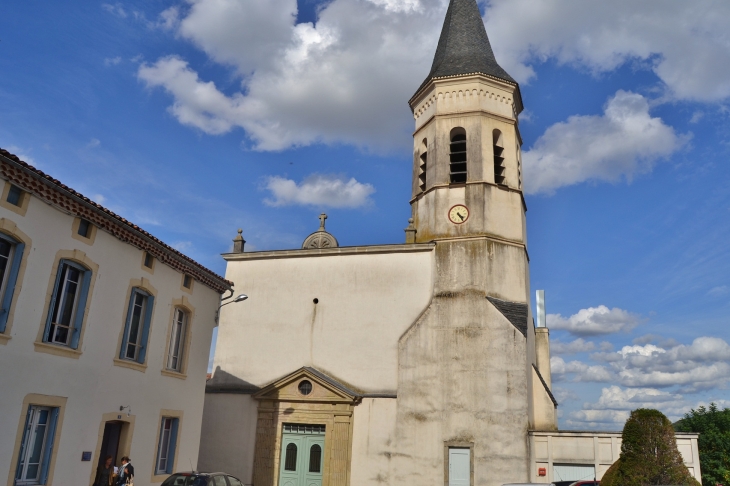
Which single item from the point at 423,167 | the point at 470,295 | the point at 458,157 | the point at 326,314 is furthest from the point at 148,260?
the point at 458,157

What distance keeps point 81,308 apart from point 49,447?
2.58 m

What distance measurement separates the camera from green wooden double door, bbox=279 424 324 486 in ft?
61.4

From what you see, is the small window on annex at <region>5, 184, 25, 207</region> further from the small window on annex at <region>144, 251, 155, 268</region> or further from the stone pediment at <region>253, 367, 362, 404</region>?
the stone pediment at <region>253, 367, 362, 404</region>

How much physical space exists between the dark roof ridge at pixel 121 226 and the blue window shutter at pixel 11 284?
105 centimetres

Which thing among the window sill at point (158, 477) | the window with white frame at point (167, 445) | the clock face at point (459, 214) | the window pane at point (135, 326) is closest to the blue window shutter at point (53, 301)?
the window pane at point (135, 326)

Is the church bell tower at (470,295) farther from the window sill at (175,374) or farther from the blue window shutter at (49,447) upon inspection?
the blue window shutter at (49,447)

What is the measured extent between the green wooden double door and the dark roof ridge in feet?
18.8

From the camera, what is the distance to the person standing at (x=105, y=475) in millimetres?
11828

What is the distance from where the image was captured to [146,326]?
44.6 ft

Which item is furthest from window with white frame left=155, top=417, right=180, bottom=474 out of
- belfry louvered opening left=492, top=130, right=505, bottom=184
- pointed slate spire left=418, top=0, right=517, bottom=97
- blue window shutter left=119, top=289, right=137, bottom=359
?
→ pointed slate spire left=418, top=0, right=517, bottom=97

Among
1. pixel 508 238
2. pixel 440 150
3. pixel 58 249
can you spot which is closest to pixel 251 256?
pixel 440 150

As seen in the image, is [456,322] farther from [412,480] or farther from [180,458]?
[180,458]

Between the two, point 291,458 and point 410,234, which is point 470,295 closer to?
point 410,234

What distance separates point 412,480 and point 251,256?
9961 millimetres
